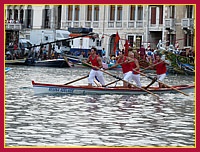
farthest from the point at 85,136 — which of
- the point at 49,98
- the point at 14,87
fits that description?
the point at 14,87

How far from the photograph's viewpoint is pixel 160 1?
10.2 meters

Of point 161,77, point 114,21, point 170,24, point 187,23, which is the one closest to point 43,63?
point 114,21

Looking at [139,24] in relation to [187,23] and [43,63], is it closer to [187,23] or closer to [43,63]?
[187,23]

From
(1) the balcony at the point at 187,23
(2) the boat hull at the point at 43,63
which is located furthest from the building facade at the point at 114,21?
(2) the boat hull at the point at 43,63

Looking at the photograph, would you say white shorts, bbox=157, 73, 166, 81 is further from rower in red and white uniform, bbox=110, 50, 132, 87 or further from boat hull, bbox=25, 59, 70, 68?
boat hull, bbox=25, 59, 70, 68

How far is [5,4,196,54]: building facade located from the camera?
5269cm

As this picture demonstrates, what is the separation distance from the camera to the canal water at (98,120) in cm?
1225

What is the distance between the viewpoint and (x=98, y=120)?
50.5 feet

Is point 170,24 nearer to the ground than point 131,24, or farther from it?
nearer to the ground

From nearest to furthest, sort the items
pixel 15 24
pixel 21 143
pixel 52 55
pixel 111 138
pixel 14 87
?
1. pixel 21 143
2. pixel 111 138
3. pixel 14 87
4. pixel 52 55
5. pixel 15 24

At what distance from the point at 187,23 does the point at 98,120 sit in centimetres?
3571

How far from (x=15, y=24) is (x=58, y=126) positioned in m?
44.3

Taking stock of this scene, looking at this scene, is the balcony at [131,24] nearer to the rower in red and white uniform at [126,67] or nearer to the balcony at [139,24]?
the balcony at [139,24]

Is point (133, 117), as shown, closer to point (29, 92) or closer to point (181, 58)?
point (29, 92)
